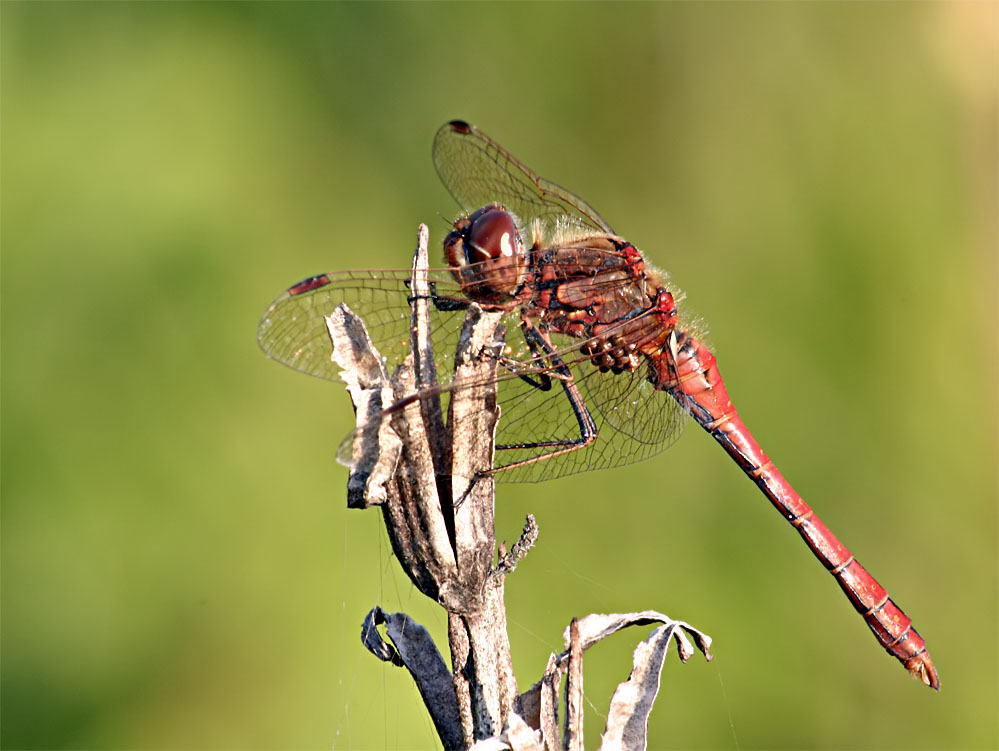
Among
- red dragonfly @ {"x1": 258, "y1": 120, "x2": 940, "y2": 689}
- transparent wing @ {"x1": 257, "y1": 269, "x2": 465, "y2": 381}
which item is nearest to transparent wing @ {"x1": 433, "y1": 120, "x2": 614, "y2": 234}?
red dragonfly @ {"x1": 258, "y1": 120, "x2": 940, "y2": 689}

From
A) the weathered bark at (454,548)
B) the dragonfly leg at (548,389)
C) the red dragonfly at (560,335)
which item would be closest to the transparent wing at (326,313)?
the red dragonfly at (560,335)

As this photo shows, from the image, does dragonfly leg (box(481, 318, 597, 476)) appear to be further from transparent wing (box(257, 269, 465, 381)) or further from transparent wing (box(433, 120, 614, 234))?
transparent wing (box(433, 120, 614, 234))

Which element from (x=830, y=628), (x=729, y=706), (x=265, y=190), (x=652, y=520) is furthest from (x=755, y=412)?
(x=265, y=190)

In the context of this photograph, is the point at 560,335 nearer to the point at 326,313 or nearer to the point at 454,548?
the point at 326,313

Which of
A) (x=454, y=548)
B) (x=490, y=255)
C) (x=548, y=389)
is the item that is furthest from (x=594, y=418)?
(x=454, y=548)

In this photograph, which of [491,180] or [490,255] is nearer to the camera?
[490,255]

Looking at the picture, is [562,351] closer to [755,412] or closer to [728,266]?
[755,412]
